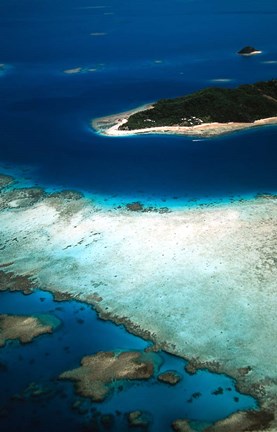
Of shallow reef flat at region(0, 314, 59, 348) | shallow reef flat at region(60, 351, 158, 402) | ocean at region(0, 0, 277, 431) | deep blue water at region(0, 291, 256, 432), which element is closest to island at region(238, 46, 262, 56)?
ocean at region(0, 0, 277, 431)

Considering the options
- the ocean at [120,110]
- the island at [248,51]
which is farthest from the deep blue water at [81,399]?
the island at [248,51]

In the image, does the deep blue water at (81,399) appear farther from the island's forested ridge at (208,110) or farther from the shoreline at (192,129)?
the island's forested ridge at (208,110)

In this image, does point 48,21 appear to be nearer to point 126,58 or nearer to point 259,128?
point 126,58

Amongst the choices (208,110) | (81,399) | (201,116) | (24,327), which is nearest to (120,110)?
(201,116)

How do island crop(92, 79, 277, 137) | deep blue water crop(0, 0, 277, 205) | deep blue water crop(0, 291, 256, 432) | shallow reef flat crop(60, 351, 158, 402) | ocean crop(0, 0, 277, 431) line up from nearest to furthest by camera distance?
deep blue water crop(0, 291, 256, 432) → shallow reef flat crop(60, 351, 158, 402) → ocean crop(0, 0, 277, 431) → deep blue water crop(0, 0, 277, 205) → island crop(92, 79, 277, 137)

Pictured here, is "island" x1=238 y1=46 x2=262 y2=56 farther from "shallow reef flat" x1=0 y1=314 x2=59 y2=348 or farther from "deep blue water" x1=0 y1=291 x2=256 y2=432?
"shallow reef flat" x1=0 y1=314 x2=59 y2=348

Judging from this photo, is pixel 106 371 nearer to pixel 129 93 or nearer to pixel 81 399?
pixel 81 399
